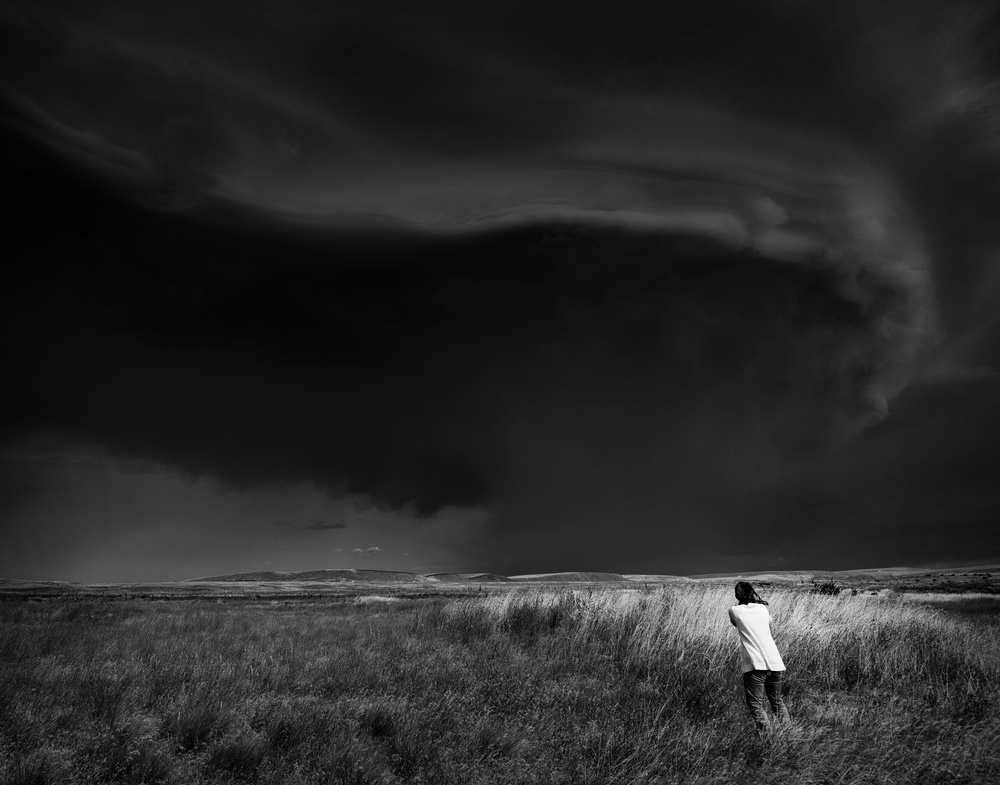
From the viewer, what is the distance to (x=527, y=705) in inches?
339

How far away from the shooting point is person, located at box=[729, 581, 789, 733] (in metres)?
7.37

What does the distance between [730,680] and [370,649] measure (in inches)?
327

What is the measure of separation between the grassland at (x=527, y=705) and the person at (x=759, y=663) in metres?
0.39

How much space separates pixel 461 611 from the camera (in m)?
21.0

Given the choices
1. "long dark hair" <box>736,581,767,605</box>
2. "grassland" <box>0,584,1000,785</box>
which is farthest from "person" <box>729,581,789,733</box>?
"grassland" <box>0,584,1000,785</box>

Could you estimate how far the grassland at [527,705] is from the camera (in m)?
6.19

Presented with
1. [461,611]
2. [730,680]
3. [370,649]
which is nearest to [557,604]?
[461,611]

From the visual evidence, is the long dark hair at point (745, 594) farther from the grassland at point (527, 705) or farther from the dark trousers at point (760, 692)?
the grassland at point (527, 705)

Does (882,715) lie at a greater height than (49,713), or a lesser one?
lesser

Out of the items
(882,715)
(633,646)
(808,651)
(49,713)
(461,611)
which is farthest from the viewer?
(461,611)

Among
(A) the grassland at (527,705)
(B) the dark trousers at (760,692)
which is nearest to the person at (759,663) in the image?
(B) the dark trousers at (760,692)

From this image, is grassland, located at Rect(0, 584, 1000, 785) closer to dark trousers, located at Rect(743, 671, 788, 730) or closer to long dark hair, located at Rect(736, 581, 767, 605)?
dark trousers, located at Rect(743, 671, 788, 730)

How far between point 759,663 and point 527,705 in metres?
3.36

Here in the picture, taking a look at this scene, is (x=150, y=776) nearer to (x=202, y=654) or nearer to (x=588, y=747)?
(x=588, y=747)
